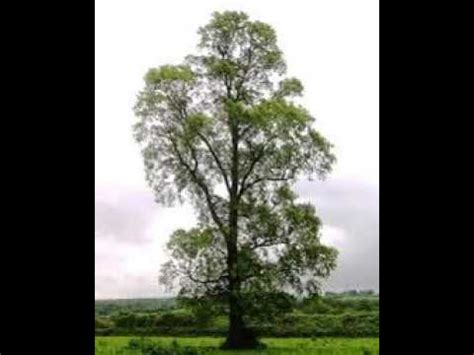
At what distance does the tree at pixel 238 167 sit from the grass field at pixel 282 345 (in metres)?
0.22

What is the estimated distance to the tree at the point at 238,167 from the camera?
28.7 ft

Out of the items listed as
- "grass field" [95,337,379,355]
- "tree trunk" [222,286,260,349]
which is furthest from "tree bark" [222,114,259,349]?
"grass field" [95,337,379,355]

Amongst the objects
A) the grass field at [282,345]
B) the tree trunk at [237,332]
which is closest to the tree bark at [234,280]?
the tree trunk at [237,332]

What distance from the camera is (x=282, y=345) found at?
8.91 metres

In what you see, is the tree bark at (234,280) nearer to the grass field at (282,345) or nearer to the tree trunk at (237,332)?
the tree trunk at (237,332)

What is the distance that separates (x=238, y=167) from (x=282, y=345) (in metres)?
1.84

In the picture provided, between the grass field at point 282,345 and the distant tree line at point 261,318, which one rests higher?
the distant tree line at point 261,318

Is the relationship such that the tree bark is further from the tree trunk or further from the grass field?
the grass field

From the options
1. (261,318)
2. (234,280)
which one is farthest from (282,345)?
(234,280)
